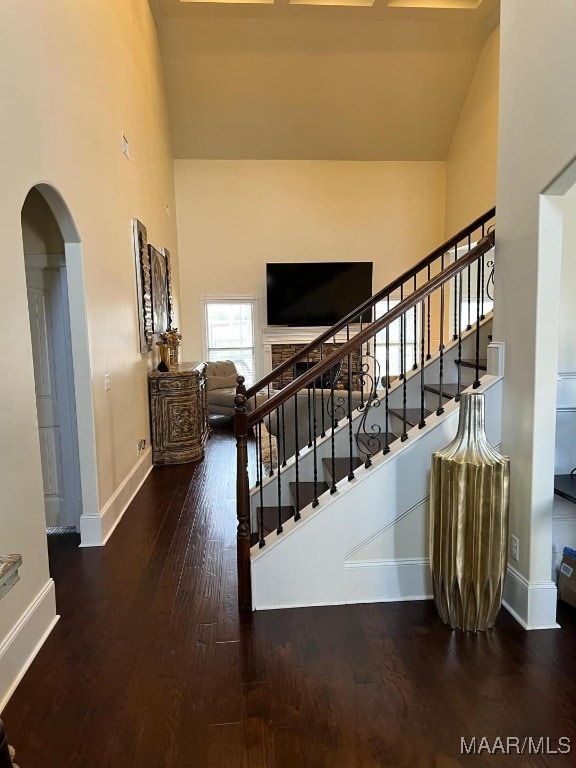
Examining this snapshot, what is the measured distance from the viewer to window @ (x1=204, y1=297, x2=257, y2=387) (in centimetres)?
901

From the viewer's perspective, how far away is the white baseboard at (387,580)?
8.94ft

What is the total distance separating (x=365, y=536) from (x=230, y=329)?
678 cm

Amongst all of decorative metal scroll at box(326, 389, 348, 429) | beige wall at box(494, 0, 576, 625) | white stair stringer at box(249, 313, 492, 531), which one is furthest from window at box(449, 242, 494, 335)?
decorative metal scroll at box(326, 389, 348, 429)

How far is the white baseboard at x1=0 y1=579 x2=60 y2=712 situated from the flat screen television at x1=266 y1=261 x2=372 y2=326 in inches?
267

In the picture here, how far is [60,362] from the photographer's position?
12.2 ft

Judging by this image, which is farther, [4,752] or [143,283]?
[143,283]

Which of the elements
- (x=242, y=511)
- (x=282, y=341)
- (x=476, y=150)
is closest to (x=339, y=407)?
(x=242, y=511)

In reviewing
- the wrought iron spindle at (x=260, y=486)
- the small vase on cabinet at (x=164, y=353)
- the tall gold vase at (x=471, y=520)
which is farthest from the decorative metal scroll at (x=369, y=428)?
the small vase on cabinet at (x=164, y=353)

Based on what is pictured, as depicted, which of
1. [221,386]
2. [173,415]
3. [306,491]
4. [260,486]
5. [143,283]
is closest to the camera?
[260,486]

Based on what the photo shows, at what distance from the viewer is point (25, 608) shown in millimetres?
2338

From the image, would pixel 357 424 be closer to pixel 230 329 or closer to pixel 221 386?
pixel 221 386

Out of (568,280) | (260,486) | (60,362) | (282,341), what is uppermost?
(568,280)

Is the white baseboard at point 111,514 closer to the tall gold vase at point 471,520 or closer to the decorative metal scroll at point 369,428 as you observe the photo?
the decorative metal scroll at point 369,428

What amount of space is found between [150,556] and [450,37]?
26.4ft
